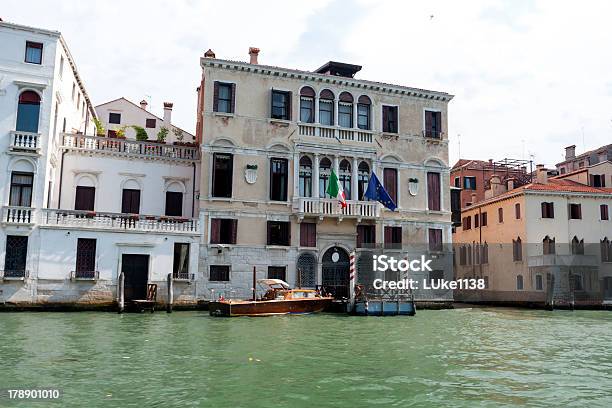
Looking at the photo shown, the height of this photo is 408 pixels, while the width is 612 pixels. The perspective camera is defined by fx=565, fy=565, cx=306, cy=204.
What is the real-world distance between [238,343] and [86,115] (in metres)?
20.0

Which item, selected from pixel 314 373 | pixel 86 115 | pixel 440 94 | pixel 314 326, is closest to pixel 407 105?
pixel 440 94

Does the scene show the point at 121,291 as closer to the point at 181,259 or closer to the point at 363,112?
the point at 181,259

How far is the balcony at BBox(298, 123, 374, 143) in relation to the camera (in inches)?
1038

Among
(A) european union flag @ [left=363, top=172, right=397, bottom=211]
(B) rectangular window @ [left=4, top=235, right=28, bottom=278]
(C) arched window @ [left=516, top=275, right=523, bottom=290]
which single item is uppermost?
(A) european union flag @ [left=363, top=172, right=397, bottom=211]

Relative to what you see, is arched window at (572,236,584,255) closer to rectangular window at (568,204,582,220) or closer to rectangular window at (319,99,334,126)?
rectangular window at (568,204,582,220)

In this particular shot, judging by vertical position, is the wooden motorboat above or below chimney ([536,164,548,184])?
below

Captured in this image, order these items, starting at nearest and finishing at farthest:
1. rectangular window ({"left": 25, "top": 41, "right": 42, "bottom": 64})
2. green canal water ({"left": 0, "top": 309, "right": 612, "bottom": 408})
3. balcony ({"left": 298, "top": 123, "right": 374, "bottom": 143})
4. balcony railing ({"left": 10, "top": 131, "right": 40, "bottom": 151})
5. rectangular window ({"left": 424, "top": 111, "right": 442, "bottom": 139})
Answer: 1. green canal water ({"left": 0, "top": 309, "right": 612, "bottom": 408})
2. balcony railing ({"left": 10, "top": 131, "right": 40, "bottom": 151})
3. rectangular window ({"left": 25, "top": 41, "right": 42, "bottom": 64})
4. balcony ({"left": 298, "top": 123, "right": 374, "bottom": 143})
5. rectangular window ({"left": 424, "top": 111, "right": 442, "bottom": 139})

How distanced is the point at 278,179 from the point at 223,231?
348 centimetres

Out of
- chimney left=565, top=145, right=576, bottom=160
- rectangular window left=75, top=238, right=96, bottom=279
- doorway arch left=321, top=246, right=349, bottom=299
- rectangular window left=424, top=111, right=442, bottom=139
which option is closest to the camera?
rectangular window left=75, top=238, right=96, bottom=279

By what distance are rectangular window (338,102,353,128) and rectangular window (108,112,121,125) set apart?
54.5ft

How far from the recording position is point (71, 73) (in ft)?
81.5

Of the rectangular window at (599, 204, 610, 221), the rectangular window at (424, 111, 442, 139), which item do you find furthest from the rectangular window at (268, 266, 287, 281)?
the rectangular window at (599, 204, 610, 221)

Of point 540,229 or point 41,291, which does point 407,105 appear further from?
point 41,291

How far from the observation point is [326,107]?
27016mm
